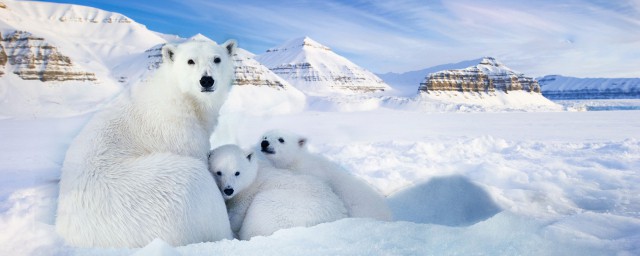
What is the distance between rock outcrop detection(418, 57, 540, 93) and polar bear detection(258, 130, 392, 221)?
14910cm

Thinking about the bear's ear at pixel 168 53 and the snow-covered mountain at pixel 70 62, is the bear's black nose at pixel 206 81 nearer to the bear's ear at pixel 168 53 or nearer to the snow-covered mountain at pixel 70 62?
the bear's ear at pixel 168 53

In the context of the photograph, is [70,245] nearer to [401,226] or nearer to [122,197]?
[122,197]

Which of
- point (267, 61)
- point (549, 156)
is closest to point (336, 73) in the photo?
point (267, 61)

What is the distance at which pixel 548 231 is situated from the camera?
3.45 metres

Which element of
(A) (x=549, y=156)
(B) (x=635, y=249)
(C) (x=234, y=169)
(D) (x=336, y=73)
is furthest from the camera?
(D) (x=336, y=73)

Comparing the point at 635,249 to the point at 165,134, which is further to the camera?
the point at 165,134

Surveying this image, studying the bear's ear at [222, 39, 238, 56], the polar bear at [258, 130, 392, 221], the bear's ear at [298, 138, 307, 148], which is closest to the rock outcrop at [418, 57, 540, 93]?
the bear's ear at [298, 138, 307, 148]

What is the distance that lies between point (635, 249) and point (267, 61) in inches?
7231

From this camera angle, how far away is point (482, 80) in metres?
169

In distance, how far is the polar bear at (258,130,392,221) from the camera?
171 inches

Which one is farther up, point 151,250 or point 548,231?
point 151,250

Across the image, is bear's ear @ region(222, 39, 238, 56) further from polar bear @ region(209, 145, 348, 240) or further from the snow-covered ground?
polar bear @ region(209, 145, 348, 240)

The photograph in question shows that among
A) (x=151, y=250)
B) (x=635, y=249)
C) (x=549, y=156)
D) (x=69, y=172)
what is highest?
(x=69, y=172)

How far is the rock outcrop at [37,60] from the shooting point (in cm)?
9875
